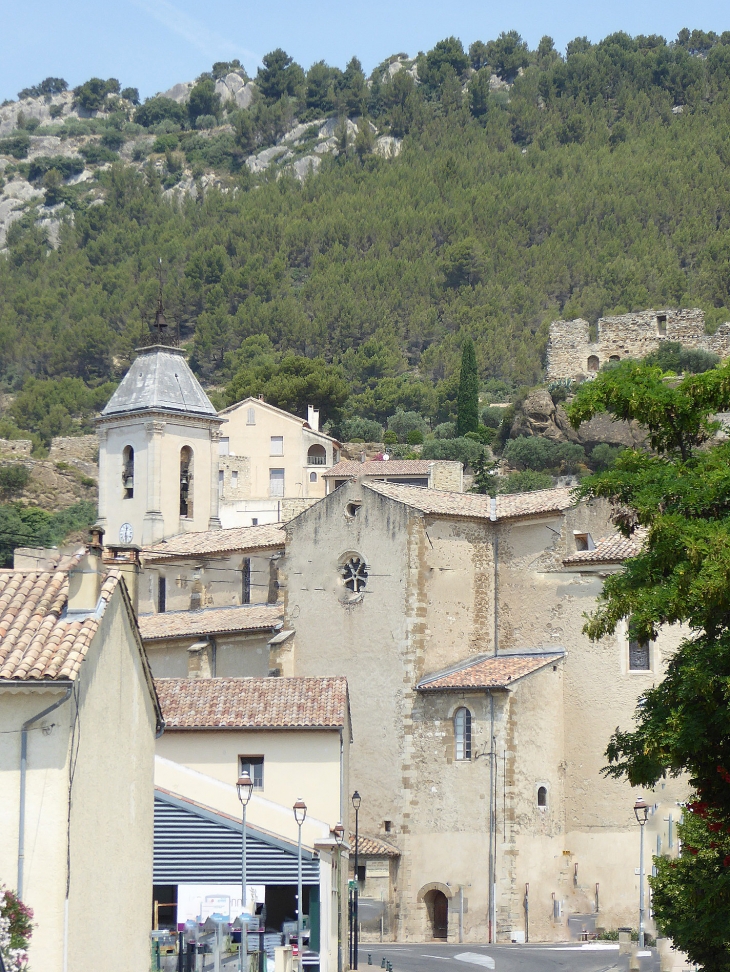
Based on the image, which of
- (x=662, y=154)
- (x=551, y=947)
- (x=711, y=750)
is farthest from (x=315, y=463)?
(x=711, y=750)

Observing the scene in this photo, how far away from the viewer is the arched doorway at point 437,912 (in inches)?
1844

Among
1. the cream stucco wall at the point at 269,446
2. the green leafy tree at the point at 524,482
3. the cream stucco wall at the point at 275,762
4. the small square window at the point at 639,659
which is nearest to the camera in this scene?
the cream stucco wall at the point at 275,762

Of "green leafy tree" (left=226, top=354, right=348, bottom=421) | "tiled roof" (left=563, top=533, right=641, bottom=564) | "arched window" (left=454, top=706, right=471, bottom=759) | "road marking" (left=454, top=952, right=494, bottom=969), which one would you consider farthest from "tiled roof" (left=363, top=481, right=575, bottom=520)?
"green leafy tree" (left=226, top=354, right=348, bottom=421)

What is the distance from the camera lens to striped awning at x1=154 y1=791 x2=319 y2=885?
99.0 feet

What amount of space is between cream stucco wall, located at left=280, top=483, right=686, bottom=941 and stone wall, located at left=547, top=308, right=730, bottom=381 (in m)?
49.1

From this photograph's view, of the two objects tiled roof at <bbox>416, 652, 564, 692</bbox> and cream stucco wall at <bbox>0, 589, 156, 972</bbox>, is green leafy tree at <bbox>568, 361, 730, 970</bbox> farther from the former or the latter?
tiled roof at <bbox>416, 652, 564, 692</bbox>

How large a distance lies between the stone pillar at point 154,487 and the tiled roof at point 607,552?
19557mm

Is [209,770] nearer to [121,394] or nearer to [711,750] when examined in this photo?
[711,750]

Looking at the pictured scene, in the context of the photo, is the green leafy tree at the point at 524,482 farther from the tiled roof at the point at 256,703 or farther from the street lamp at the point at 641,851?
the tiled roof at the point at 256,703

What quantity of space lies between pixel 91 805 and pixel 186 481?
4422 cm

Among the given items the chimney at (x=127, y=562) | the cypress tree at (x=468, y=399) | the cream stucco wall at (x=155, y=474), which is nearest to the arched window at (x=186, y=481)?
the cream stucco wall at (x=155, y=474)

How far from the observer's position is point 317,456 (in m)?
92.9

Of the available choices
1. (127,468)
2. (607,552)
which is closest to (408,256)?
(127,468)

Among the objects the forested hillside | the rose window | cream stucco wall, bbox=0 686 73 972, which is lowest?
cream stucco wall, bbox=0 686 73 972
